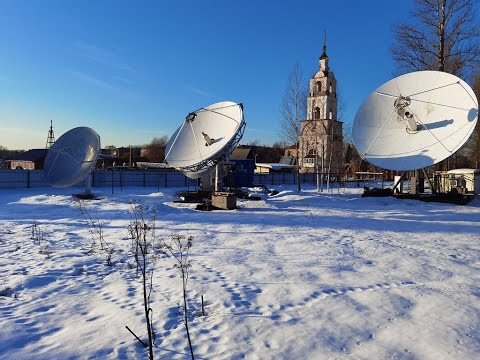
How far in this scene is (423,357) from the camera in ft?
13.2

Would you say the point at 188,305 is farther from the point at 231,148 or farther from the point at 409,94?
the point at 409,94

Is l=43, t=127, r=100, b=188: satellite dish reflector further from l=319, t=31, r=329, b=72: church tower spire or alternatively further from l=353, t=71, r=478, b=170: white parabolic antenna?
l=319, t=31, r=329, b=72: church tower spire

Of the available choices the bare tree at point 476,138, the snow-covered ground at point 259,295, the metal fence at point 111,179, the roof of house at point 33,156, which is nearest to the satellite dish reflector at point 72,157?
the metal fence at point 111,179

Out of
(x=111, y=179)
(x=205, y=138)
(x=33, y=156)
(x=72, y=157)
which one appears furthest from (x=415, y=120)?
(x=33, y=156)

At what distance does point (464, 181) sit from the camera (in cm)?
2897

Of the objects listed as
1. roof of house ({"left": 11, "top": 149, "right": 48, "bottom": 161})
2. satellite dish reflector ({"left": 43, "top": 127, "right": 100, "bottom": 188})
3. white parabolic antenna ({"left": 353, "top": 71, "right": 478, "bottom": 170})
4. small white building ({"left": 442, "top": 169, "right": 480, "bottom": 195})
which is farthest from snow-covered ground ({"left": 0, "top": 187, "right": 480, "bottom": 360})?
roof of house ({"left": 11, "top": 149, "right": 48, "bottom": 161})

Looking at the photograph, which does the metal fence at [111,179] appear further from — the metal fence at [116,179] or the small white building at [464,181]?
the small white building at [464,181]

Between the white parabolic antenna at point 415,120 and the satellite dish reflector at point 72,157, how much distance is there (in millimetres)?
15147

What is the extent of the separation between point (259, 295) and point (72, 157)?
Answer: 68.9ft

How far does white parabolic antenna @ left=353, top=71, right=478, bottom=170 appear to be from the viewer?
18.3 meters

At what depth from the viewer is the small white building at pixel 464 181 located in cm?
2714

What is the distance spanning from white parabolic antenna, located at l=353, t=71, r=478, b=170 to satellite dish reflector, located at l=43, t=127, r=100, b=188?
1515cm

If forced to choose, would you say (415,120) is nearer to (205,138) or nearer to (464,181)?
(205,138)

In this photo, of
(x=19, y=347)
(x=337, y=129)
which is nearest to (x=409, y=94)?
(x=19, y=347)
